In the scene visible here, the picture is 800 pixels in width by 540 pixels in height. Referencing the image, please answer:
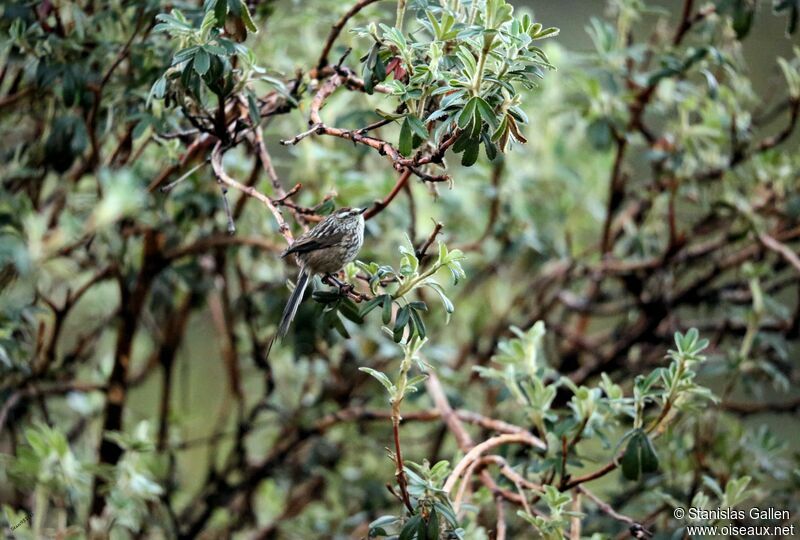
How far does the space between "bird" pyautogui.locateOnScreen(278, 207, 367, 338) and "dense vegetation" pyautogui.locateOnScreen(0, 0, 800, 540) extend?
0.03 m

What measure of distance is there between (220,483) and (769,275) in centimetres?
173

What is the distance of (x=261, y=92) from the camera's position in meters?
2.01

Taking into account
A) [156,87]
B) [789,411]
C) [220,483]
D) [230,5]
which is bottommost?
[220,483]

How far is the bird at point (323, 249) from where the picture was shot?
58.2 inches

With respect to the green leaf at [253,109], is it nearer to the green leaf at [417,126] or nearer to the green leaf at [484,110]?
the green leaf at [417,126]

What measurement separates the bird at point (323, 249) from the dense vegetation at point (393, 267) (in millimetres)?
33

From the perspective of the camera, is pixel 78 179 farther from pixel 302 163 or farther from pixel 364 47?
pixel 364 47

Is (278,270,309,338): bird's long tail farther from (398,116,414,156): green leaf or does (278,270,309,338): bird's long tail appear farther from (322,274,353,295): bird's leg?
(398,116,414,156): green leaf

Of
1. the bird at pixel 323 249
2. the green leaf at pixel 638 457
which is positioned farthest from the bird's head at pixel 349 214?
the green leaf at pixel 638 457

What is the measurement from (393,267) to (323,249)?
1045 mm

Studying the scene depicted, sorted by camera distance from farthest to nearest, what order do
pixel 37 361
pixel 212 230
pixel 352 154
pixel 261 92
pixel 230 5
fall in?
pixel 352 154 → pixel 212 230 → pixel 37 361 → pixel 261 92 → pixel 230 5

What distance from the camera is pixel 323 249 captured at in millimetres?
1483

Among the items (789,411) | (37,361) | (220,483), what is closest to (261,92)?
(37,361)

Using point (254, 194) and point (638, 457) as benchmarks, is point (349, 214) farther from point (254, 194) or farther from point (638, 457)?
point (638, 457)
